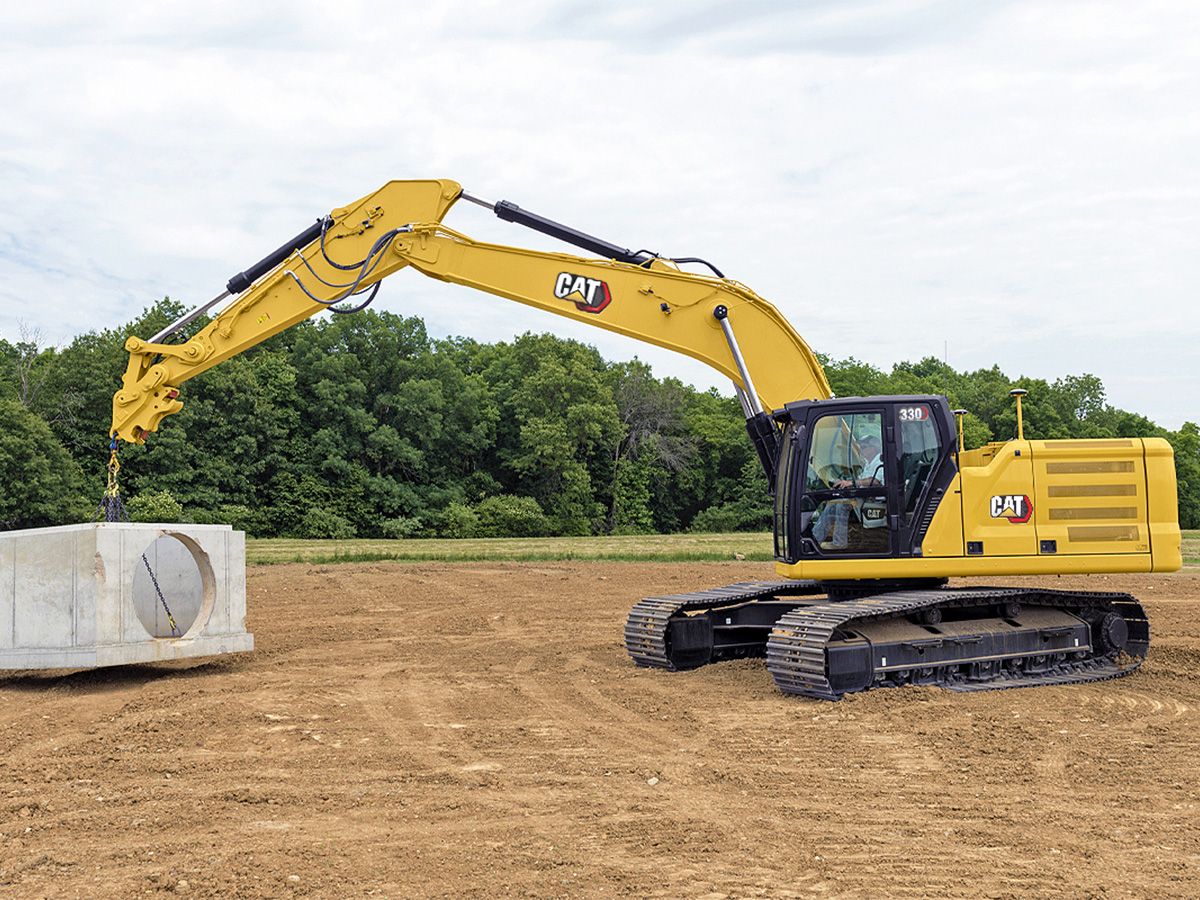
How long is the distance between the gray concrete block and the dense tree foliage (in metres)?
35.1

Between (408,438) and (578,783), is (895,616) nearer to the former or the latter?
(578,783)

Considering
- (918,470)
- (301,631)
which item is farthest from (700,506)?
(918,470)

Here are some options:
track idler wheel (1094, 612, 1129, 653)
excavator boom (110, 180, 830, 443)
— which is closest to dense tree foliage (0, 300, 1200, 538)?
excavator boom (110, 180, 830, 443)

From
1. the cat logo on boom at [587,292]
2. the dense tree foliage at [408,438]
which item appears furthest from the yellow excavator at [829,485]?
the dense tree foliage at [408,438]

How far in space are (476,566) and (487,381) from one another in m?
38.9

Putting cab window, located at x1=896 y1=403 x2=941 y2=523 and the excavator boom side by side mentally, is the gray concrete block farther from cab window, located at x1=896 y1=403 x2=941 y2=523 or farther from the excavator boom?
cab window, located at x1=896 y1=403 x2=941 y2=523

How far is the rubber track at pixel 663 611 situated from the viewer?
12.3m

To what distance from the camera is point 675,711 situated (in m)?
10.1

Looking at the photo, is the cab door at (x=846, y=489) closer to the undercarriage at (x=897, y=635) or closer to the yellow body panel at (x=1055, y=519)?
the yellow body panel at (x=1055, y=519)

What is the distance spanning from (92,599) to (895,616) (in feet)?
26.2

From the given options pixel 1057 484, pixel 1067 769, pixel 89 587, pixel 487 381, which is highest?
pixel 487 381

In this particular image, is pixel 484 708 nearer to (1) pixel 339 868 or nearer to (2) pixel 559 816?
(2) pixel 559 816

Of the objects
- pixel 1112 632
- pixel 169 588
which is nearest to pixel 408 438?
pixel 169 588

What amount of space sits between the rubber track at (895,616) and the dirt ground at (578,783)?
0.30 m
